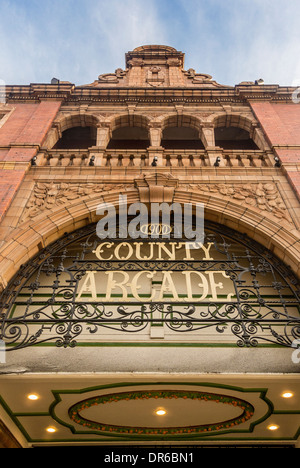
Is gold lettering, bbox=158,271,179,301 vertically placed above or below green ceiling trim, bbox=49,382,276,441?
above

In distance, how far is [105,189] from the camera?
7.23 meters

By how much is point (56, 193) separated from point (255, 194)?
4.32m

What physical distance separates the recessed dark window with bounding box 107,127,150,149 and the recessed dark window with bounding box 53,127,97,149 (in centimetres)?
68

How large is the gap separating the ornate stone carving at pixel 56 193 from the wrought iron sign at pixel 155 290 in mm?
761

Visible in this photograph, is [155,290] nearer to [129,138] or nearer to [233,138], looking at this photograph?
[129,138]

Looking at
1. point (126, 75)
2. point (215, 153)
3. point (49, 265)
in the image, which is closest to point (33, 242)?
point (49, 265)

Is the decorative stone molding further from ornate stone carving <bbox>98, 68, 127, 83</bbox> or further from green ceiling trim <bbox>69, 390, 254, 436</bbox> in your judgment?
ornate stone carving <bbox>98, 68, 127, 83</bbox>

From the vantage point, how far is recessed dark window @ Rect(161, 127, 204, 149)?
435 inches

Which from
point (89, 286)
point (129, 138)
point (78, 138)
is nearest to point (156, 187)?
point (89, 286)

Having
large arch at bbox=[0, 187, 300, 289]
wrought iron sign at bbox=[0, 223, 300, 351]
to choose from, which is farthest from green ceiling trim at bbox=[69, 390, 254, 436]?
large arch at bbox=[0, 187, 300, 289]

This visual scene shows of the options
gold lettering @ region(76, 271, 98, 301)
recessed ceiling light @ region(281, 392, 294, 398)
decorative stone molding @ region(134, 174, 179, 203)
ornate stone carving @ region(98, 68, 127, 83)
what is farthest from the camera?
ornate stone carving @ region(98, 68, 127, 83)

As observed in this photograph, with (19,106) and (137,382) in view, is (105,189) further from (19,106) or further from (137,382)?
(19,106)

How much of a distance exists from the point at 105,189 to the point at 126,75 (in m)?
7.17

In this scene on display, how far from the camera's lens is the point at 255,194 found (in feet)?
23.3
